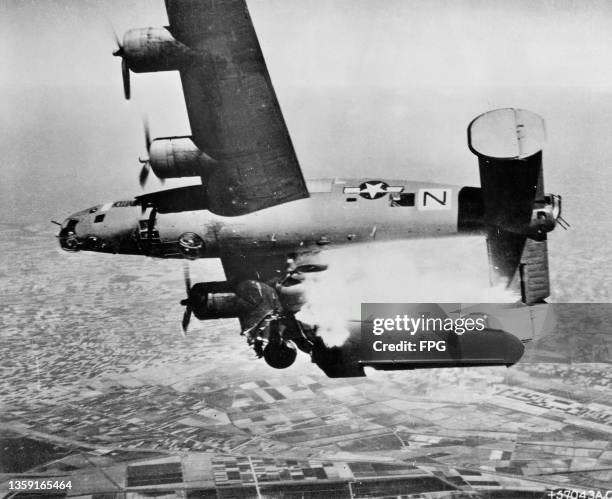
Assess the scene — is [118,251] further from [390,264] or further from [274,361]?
[390,264]

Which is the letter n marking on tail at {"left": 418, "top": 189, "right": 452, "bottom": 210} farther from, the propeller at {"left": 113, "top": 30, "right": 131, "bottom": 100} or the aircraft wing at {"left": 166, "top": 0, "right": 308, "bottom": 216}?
the propeller at {"left": 113, "top": 30, "right": 131, "bottom": 100}

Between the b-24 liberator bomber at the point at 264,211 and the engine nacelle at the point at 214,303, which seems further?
the engine nacelle at the point at 214,303

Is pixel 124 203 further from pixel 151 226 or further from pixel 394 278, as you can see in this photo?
pixel 394 278

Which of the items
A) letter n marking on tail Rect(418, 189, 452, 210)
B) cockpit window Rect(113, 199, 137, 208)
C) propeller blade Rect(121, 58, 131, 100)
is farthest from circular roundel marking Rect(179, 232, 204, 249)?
letter n marking on tail Rect(418, 189, 452, 210)

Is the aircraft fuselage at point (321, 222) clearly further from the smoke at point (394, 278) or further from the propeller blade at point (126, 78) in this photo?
the propeller blade at point (126, 78)

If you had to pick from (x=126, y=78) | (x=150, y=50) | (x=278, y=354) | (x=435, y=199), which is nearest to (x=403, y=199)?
(x=435, y=199)

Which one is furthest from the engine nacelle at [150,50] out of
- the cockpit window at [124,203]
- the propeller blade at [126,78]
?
Result: the cockpit window at [124,203]
